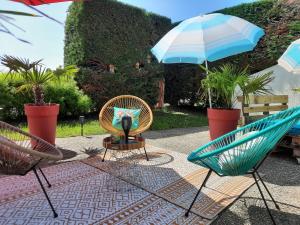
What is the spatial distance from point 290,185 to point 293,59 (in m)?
2.18

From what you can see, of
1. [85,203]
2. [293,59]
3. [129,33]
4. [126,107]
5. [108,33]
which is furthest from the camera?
[129,33]

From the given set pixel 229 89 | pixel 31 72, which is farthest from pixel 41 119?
pixel 229 89

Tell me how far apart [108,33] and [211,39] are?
191 inches

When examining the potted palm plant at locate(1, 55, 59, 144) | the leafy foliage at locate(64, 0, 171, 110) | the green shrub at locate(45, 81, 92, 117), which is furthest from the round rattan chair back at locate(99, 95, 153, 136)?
the leafy foliage at locate(64, 0, 171, 110)

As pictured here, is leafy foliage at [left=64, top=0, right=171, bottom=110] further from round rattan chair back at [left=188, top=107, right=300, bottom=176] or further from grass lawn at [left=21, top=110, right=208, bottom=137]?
round rattan chair back at [left=188, top=107, right=300, bottom=176]

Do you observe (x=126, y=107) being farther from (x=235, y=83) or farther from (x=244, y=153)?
(x=244, y=153)

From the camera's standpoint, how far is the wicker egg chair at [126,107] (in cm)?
365

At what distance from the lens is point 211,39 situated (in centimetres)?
379

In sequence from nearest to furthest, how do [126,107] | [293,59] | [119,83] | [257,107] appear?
[293,59] < [126,107] < [257,107] < [119,83]

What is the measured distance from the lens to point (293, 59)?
155 inches

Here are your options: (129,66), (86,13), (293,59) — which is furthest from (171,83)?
(293,59)

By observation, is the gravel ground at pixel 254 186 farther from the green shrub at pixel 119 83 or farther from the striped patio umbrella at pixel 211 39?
the green shrub at pixel 119 83

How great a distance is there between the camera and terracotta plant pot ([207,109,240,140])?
3.71 metres

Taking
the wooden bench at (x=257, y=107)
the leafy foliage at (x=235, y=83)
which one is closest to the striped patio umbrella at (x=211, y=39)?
the leafy foliage at (x=235, y=83)
